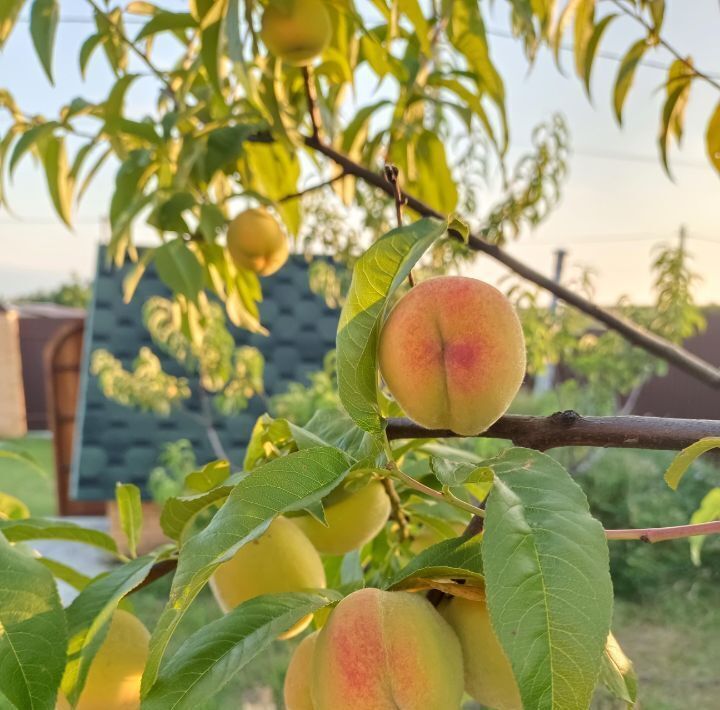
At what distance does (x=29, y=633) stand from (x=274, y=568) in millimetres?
118

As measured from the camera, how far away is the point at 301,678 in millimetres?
349

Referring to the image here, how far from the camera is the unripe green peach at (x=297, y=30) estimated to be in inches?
29.0

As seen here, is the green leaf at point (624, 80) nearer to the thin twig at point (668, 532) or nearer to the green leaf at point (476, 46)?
the green leaf at point (476, 46)

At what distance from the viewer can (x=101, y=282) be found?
3.21m

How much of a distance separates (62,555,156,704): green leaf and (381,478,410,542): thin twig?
0.46 feet

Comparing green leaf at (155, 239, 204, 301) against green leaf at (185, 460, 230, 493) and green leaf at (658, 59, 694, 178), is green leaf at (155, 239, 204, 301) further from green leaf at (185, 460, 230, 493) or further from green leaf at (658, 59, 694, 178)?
green leaf at (658, 59, 694, 178)

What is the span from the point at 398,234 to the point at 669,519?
3.04m

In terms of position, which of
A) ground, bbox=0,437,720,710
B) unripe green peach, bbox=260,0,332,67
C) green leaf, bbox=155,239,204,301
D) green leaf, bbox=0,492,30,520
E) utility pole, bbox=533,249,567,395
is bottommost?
ground, bbox=0,437,720,710

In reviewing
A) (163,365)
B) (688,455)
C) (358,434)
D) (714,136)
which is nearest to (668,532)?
(688,455)

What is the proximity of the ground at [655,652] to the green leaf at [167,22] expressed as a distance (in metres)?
1.64

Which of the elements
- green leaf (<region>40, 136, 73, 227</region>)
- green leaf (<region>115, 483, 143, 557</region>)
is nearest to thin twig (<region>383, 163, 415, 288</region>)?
green leaf (<region>115, 483, 143, 557</region>)

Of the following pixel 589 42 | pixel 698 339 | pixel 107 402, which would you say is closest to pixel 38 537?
pixel 589 42

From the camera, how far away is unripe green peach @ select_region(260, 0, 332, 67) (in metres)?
0.74

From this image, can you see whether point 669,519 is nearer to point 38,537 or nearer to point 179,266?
point 179,266
